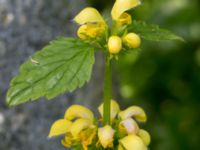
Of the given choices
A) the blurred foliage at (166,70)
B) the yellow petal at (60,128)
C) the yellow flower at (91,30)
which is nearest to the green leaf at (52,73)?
the yellow flower at (91,30)

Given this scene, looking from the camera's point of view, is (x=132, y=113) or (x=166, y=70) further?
(x=166, y=70)

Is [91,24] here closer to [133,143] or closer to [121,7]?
[121,7]

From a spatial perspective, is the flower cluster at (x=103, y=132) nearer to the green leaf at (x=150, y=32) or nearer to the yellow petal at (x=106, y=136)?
the yellow petal at (x=106, y=136)

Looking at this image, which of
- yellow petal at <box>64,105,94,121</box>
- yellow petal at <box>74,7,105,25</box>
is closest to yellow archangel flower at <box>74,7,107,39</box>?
yellow petal at <box>74,7,105,25</box>

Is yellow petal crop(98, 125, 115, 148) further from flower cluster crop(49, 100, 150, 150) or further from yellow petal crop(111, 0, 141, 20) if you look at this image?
yellow petal crop(111, 0, 141, 20)

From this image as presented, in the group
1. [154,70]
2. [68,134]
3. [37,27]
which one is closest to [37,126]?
[37,27]

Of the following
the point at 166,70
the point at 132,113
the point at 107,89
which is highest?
the point at 107,89

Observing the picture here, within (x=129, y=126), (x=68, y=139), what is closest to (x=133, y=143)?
(x=129, y=126)
